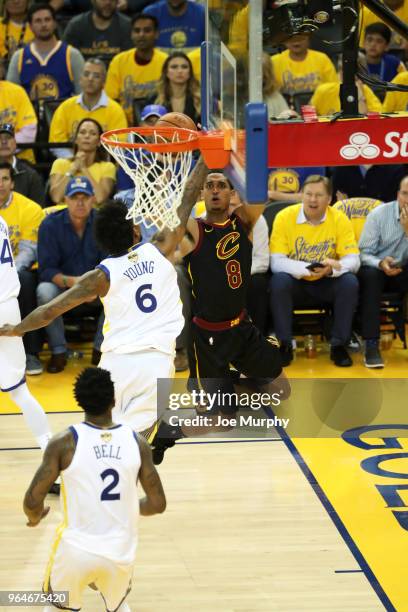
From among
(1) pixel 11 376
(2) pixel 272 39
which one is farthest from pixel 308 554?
(2) pixel 272 39

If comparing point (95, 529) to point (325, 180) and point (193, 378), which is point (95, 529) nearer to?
point (193, 378)

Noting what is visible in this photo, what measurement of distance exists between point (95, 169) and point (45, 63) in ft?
6.26

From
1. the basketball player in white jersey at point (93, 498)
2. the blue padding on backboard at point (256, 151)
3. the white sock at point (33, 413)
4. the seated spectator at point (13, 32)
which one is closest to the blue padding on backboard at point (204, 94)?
the blue padding on backboard at point (256, 151)

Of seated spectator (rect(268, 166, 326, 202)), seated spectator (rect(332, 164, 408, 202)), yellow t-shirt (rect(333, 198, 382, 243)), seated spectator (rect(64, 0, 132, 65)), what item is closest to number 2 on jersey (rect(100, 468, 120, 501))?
yellow t-shirt (rect(333, 198, 382, 243))

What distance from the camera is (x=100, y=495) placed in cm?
434

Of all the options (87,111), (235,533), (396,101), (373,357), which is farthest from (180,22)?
(235,533)

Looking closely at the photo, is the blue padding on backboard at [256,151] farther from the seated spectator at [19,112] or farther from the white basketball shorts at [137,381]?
the seated spectator at [19,112]

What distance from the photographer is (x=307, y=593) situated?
518 centimetres

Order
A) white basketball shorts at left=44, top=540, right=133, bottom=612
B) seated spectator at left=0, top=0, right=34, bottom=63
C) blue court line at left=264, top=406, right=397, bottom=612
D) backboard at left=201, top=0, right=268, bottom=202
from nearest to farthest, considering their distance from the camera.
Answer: white basketball shorts at left=44, top=540, right=133, bottom=612
backboard at left=201, top=0, right=268, bottom=202
blue court line at left=264, top=406, right=397, bottom=612
seated spectator at left=0, top=0, right=34, bottom=63

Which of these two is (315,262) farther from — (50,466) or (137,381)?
(50,466)

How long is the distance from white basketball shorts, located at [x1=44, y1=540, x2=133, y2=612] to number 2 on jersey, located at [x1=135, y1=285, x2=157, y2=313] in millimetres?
1684

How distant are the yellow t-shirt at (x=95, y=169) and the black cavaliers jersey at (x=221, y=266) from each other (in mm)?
2542

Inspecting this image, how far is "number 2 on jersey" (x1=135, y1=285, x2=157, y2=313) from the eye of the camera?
568 centimetres

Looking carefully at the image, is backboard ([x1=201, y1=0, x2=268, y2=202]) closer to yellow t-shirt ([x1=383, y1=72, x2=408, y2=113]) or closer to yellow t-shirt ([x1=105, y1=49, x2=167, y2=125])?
yellow t-shirt ([x1=383, y1=72, x2=408, y2=113])
